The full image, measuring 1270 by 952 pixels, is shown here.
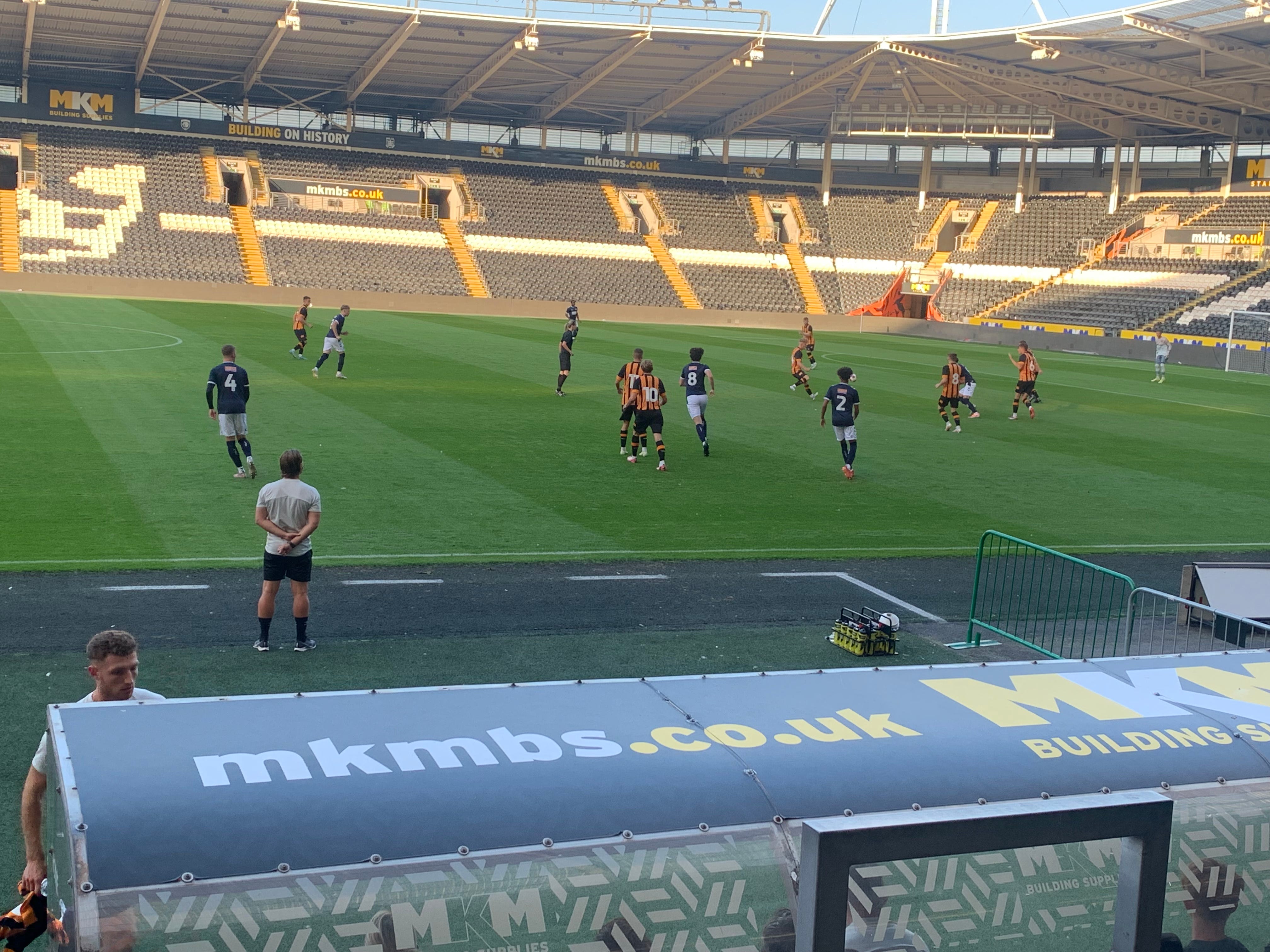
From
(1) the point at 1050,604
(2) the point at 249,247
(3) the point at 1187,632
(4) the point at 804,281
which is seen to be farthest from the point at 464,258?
(3) the point at 1187,632

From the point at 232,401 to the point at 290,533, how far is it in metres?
6.52

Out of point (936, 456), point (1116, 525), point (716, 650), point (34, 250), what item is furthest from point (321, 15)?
point (716, 650)

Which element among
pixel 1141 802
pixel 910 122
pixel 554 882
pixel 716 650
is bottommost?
pixel 716 650

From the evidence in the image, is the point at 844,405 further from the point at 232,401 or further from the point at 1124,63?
the point at 1124,63

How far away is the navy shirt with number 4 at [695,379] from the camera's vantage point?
19828mm

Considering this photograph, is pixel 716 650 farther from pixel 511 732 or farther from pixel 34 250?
pixel 34 250

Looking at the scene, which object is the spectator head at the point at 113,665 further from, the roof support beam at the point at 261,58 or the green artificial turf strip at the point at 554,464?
the roof support beam at the point at 261,58

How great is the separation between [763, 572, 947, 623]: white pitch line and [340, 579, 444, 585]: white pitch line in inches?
148

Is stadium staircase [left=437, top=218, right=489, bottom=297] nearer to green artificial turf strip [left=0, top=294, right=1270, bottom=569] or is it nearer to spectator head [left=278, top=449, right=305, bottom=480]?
green artificial turf strip [left=0, top=294, right=1270, bottom=569]

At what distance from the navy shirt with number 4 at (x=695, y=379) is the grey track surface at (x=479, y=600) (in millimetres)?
6095

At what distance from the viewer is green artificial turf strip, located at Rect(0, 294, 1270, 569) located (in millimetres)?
14664

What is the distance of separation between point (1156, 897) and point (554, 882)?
1.71 meters

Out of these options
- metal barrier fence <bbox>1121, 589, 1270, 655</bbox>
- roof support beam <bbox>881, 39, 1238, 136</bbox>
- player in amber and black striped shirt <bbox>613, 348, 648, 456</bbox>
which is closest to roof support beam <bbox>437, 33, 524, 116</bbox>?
roof support beam <bbox>881, 39, 1238, 136</bbox>

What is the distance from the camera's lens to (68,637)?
1022 centimetres
